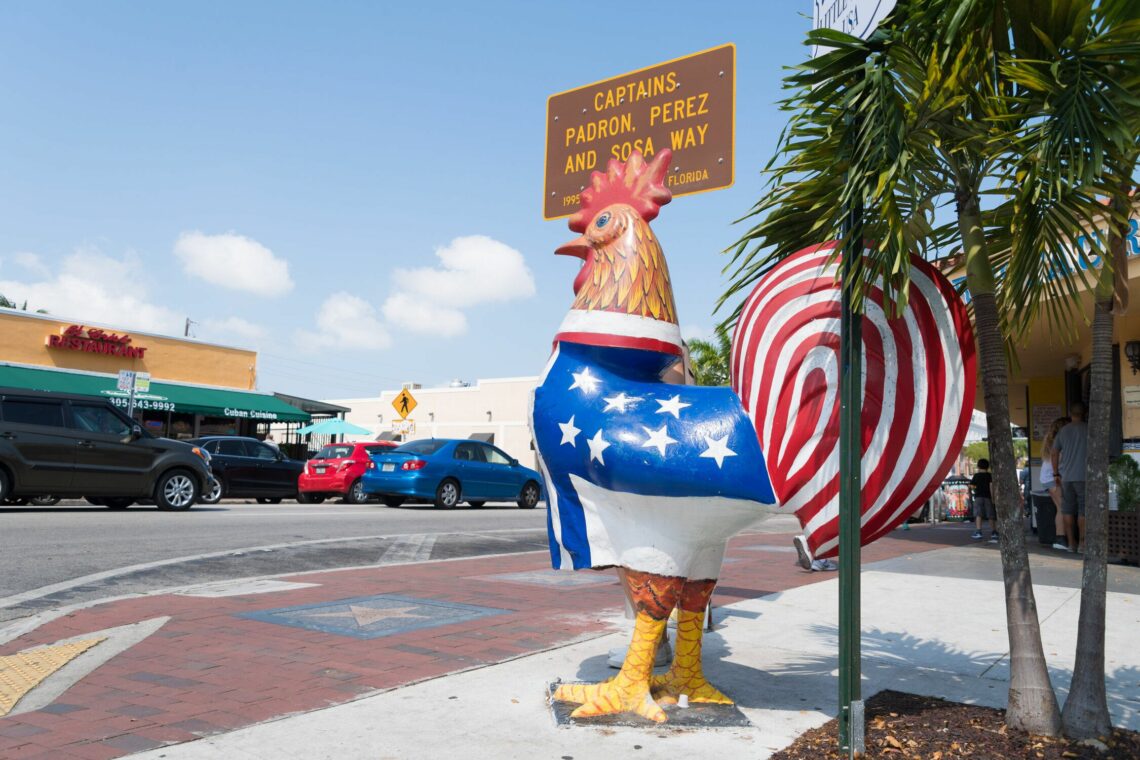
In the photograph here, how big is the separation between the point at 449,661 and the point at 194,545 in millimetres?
5839

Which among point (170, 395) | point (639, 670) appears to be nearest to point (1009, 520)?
point (639, 670)

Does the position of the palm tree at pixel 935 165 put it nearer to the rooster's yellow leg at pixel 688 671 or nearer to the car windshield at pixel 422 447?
the rooster's yellow leg at pixel 688 671

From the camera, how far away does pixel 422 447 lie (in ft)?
57.9

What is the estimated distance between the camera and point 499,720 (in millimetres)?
3807

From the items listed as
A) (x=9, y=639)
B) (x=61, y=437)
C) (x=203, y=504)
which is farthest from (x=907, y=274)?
(x=203, y=504)

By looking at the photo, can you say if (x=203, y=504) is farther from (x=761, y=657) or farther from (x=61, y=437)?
(x=761, y=657)

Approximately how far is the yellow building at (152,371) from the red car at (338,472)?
6.18 metres

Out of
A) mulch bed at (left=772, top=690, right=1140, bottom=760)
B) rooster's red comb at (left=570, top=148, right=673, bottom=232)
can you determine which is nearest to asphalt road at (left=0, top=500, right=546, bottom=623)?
rooster's red comb at (left=570, top=148, right=673, bottom=232)

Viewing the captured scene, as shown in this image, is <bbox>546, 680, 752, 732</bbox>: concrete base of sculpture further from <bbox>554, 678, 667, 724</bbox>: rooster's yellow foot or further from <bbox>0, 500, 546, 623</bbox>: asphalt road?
<bbox>0, 500, 546, 623</bbox>: asphalt road

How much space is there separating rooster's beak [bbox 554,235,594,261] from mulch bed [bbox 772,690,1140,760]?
7.56 feet

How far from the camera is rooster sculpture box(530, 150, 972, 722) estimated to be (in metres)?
3.39

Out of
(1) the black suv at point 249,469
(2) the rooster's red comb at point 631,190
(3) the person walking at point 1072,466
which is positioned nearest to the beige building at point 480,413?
(1) the black suv at point 249,469

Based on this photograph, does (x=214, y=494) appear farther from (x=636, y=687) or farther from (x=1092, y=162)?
(x=1092, y=162)

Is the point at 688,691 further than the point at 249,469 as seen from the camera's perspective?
No
